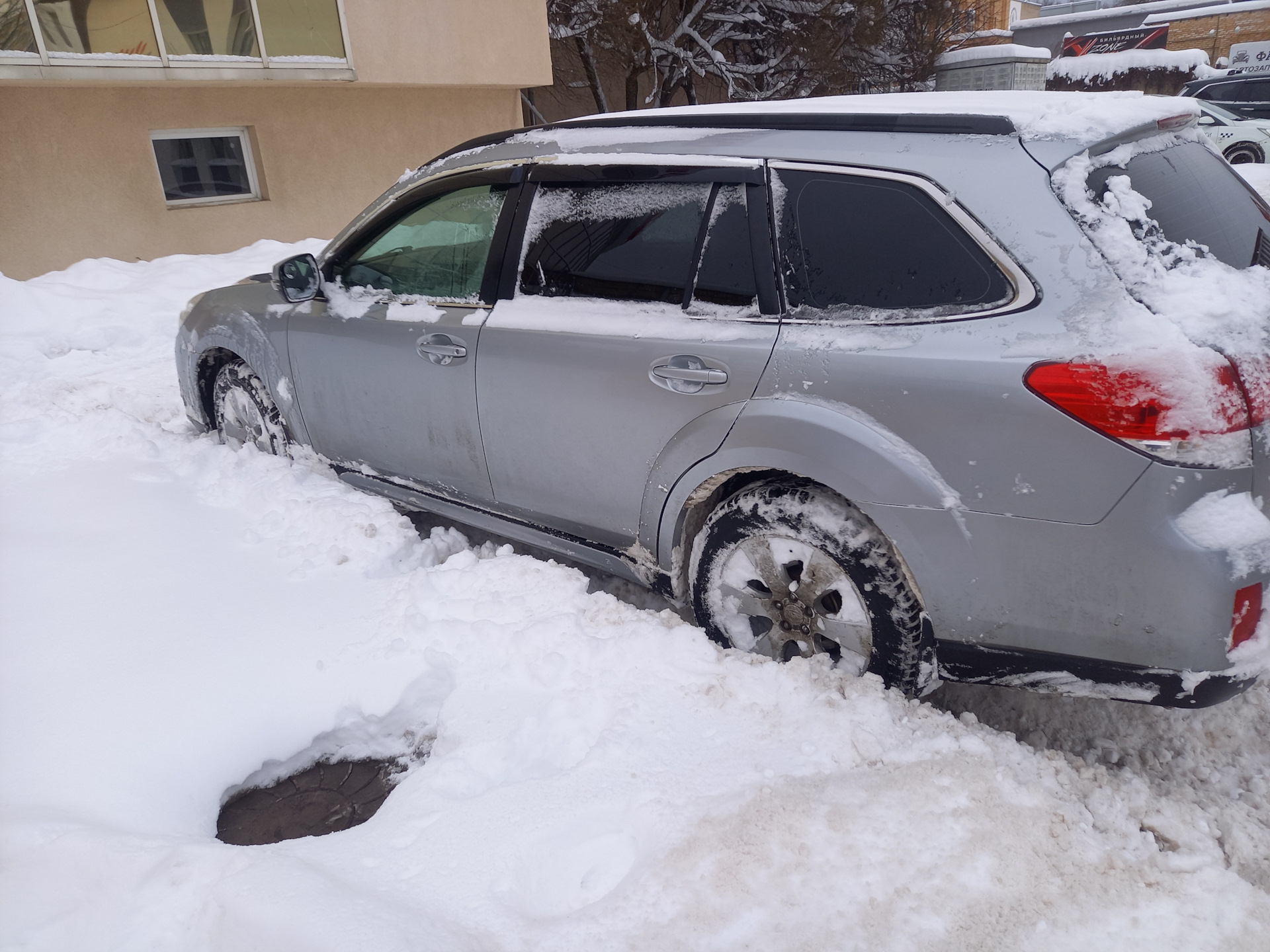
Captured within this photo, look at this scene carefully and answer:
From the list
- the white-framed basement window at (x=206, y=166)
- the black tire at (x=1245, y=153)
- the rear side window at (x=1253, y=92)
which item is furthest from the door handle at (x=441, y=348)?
the rear side window at (x=1253, y=92)

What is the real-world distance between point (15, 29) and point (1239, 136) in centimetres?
1761

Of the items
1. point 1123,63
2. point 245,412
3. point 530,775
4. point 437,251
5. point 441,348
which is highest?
point 1123,63

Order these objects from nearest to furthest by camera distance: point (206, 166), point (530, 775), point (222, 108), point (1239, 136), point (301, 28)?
point (530, 775) → point (301, 28) → point (222, 108) → point (206, 166) → point (1239, 136)

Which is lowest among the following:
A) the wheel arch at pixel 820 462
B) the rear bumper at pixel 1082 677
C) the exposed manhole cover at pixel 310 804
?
the exposed manhole cover at pixel 310 804

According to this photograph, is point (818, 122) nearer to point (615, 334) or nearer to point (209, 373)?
point (615, 334)

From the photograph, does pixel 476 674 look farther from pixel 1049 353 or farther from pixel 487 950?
pixel 1049 353

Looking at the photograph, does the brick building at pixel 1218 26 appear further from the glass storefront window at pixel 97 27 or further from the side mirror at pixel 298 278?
the side mirror at pixel 298 278

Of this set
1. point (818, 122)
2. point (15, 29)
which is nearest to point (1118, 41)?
point (15, 29)

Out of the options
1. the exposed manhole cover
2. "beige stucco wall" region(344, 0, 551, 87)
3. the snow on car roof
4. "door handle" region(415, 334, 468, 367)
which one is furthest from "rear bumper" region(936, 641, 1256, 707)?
"beige stucco wall" region(344, 0, 551, 87)

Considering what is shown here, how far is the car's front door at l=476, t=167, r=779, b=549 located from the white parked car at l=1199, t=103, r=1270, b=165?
15.9 metres

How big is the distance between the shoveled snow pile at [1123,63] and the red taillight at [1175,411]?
3070 centimetres

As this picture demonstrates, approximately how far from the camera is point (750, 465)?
8.32ft

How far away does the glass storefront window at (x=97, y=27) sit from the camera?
761 cm

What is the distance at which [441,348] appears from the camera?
3.24 metres
